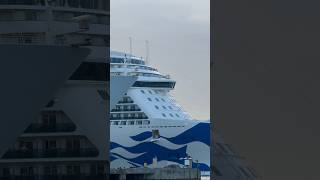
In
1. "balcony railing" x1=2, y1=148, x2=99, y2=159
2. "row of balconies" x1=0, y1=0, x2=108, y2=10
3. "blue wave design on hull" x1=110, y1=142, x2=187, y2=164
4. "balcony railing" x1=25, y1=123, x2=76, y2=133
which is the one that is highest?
"row of balconies" x1=0, y1=0, x2=108, y2=10

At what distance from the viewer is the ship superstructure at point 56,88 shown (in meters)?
4.26

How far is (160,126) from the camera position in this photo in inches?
1178

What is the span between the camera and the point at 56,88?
14.6ft

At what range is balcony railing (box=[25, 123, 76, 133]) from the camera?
14.2ft

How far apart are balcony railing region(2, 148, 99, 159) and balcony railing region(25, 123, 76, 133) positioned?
4.7 inches

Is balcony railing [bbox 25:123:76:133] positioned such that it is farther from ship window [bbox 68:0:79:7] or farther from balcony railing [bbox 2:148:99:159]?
ship window [bbox 68:0:79:7]
